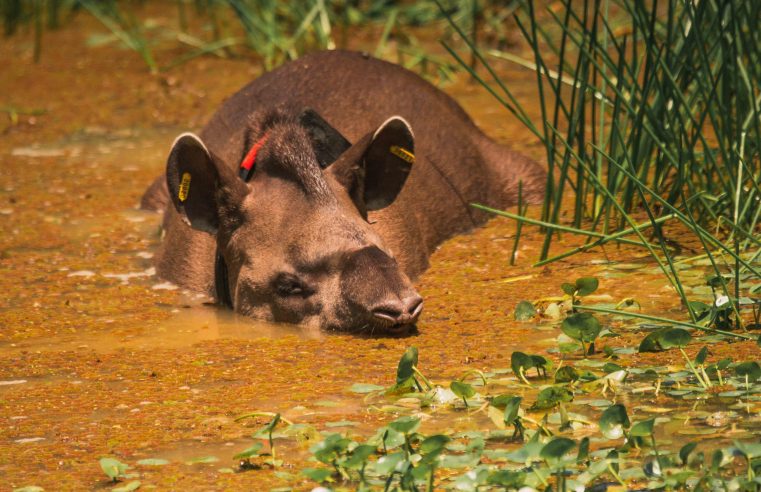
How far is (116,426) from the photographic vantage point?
144 inches

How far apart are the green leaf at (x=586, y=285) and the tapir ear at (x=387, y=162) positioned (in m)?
1.11

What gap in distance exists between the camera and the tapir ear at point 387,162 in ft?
17.0

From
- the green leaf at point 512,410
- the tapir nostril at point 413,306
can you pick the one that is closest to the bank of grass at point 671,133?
the tapir nostril at point 413,306

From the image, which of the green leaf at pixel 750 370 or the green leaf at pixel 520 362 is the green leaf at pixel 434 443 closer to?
the green leaf at pixel 520 362

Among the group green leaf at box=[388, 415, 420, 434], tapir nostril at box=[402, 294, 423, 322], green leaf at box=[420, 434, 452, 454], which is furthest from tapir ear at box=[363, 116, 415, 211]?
green leaf at box=[420, 434, 452, 454]

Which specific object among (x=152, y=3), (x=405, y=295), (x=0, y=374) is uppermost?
(x=152, y=3)

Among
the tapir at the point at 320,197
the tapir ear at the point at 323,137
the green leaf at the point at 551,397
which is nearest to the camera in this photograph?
the green leaf at the point at 551,397

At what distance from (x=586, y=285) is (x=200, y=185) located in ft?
→ 5.18

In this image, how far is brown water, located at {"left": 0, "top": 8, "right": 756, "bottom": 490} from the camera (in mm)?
3514

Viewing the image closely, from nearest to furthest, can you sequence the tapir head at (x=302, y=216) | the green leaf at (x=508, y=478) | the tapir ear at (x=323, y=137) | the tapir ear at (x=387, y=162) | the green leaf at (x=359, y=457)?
the green leaf at (x=508, y=478)
the green leaf at (x=359, y=457)
the tapir head at (x=302, y=216)
the tapir ear at (x=387, y=162)
the tapir ear at (x=323, y=137)

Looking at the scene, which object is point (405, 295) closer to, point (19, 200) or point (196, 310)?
point (196, 310)

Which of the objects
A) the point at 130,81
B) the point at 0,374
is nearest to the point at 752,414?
the point at 0,374

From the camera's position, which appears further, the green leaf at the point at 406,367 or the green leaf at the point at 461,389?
the green leaf at the point at 406,367

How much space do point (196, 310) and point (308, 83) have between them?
151 centimetres
